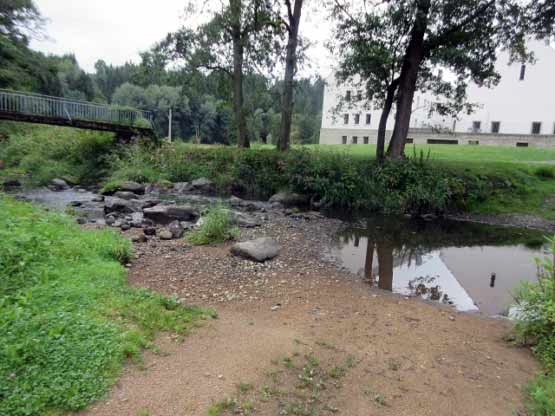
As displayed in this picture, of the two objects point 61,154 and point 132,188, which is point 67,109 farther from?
point 132,188

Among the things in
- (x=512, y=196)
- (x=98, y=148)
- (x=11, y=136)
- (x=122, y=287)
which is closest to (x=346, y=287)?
(x=122, y=287)

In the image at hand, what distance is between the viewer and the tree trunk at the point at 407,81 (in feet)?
44.0

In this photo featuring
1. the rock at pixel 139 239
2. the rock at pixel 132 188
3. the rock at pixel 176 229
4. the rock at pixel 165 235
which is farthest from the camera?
the rock at pixel 132 188

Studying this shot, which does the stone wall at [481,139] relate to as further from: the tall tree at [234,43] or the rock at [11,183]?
the rock at [11,183]

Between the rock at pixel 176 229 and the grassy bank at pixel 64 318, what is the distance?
1.99 meters

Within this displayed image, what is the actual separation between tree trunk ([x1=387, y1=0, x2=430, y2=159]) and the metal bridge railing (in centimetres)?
1285

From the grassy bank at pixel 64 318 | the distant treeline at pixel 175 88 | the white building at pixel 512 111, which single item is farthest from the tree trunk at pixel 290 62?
the white building at pixel 512 111

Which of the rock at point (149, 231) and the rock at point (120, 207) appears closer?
the rock at point (149, 231)

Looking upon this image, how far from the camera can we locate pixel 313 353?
369 centimetres

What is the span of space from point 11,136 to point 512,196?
25628 mm

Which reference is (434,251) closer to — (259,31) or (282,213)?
(282,213)

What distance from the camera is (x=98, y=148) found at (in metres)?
18.3

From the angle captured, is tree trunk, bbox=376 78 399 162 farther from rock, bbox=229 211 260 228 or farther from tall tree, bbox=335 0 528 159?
rock, bbox=229 211 260 228

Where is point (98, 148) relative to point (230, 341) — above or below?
above
